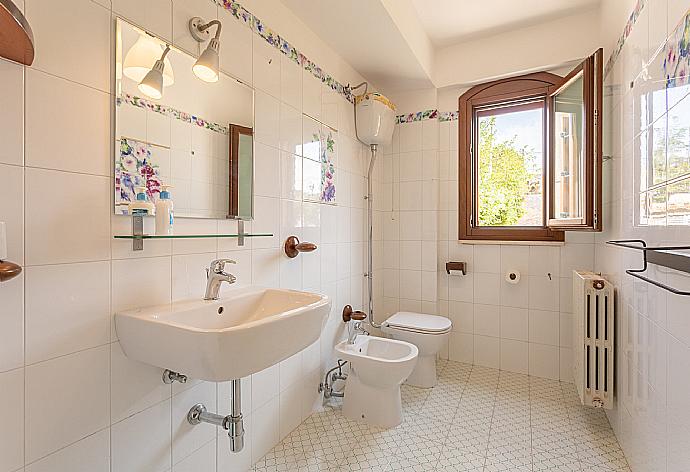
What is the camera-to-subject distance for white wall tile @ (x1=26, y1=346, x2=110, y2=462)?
969mm

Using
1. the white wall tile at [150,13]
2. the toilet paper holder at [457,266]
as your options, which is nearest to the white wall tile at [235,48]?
the white wall tile at [150,13]

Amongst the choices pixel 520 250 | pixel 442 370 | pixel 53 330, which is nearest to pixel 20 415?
pixel 53 330

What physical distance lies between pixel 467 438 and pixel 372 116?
2012 mm

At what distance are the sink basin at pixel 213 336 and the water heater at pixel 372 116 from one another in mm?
1550

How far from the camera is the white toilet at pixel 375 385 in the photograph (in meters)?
1.98

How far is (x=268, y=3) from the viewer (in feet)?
5.90

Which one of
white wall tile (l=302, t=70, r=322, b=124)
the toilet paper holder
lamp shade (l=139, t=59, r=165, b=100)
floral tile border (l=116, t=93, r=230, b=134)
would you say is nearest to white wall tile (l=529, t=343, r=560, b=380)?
the toilet paper holder

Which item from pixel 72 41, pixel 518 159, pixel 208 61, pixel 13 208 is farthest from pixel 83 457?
pixel 518 159

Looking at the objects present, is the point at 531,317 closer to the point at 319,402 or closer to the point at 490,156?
the point at 490,156

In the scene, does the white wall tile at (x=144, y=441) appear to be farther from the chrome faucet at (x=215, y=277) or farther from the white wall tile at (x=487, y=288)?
the white wall tile at (x=487, y=288)

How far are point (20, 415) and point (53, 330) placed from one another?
21cm

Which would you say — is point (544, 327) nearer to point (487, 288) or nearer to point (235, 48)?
point (487, 288)

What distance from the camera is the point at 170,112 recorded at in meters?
1.35

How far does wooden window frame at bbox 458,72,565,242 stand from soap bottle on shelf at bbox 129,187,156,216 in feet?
7.47
